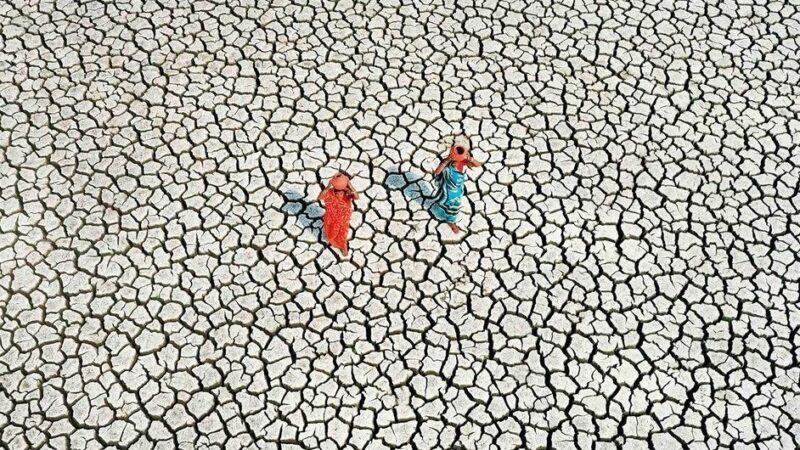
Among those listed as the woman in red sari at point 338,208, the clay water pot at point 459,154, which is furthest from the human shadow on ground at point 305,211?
the clay water pot at point 459,154

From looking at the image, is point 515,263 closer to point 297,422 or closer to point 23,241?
point 297,422

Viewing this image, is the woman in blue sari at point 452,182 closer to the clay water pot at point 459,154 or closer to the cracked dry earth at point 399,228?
the clay water pot at point 459,154

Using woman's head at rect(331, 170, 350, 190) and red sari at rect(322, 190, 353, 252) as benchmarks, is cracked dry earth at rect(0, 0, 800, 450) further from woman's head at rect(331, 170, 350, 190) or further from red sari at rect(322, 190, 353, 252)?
woman's head at rect(331, 170, 350, 190)

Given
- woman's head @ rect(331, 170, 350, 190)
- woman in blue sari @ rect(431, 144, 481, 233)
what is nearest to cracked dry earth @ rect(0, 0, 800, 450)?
woman in blue sari @ rect(431, 144, 481, 233)

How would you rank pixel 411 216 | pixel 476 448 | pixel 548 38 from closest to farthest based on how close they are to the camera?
pixel 476 448
pixel 411 216
pixel 548 38

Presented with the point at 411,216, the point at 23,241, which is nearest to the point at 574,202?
the point at 411,216
